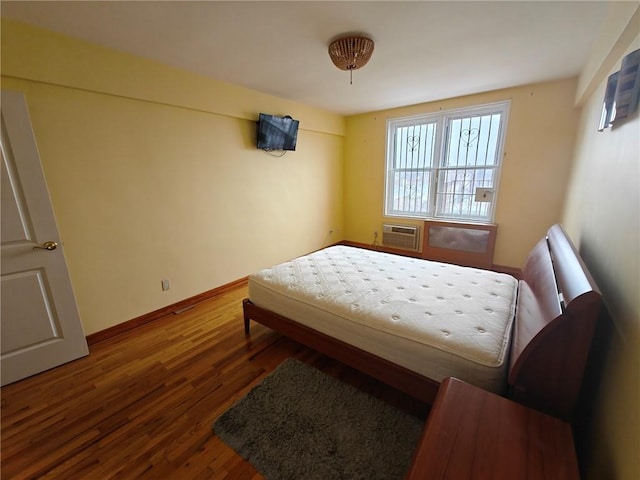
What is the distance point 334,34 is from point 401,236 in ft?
10.5

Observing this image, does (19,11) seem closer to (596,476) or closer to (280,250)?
(280,250)

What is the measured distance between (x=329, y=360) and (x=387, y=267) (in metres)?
1.00

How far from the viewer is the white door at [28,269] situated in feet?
5.74

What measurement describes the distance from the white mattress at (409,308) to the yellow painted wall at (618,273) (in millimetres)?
367

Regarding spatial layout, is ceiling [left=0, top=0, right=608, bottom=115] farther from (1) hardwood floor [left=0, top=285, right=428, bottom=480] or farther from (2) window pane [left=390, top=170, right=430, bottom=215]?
(1) hardwood floor [left=0, top=285, right=428, bottom=480]

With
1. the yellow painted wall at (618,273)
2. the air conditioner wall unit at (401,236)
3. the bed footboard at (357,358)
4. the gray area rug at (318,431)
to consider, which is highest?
the yellow painted wall at (618,273)

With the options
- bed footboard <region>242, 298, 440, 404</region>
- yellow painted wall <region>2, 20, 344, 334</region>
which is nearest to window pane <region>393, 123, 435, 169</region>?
yellow painted wall <region>2, 20, 344, 334</region>

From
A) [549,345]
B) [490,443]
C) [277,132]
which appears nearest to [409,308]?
[549,345]

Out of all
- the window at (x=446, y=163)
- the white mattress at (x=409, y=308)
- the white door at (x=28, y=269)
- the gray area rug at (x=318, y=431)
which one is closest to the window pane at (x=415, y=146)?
the window at (x=446, y=163)

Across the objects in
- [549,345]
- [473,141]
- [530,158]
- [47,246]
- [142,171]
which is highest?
[473,141]

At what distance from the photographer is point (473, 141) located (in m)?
3.75

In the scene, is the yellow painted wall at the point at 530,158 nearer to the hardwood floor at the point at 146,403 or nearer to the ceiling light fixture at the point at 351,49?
the ceiling light fixture at the point at 351,49

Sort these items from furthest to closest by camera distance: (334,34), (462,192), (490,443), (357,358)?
(462,192) < (334,34) < (357,358) < (490,443)

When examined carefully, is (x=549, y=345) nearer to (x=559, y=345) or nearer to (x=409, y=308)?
(x=559, y=345)
